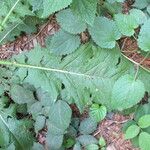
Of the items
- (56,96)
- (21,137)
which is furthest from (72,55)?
(21,137)

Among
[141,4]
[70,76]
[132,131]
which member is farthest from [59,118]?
[141,4]

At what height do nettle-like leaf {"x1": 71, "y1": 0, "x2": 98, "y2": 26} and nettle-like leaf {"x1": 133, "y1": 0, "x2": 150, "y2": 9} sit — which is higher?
nettle-like leaf {"x1": 71, "y1": 0, "x2": 98, "y2": 26}

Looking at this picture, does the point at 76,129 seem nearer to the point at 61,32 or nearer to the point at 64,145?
the point at 64,145

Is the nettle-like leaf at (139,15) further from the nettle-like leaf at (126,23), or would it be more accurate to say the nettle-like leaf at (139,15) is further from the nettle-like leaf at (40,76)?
the nettle-like leaf at (40,76)

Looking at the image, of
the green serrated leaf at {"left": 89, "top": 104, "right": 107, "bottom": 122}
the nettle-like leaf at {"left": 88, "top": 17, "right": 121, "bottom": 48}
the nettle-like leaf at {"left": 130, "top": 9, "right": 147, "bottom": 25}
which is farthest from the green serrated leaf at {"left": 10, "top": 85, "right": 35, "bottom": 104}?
the nettle-like leaf at {"left": 130, "top": 9, "right": 147, "bottom": 25}

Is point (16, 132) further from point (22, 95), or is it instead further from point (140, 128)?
point (140, 128)

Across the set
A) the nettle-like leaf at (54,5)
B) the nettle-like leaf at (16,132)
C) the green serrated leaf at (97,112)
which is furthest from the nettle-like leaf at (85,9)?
the nettle-like leaf at (16,132)

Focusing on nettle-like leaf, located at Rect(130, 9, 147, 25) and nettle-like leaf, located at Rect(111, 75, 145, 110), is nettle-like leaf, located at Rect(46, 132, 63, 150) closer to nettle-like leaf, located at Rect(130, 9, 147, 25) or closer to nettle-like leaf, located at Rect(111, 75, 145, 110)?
nettle-like leaf, located at Rect(111, 75, 145, 110)

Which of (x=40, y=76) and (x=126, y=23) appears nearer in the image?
(x=126, y=23)
